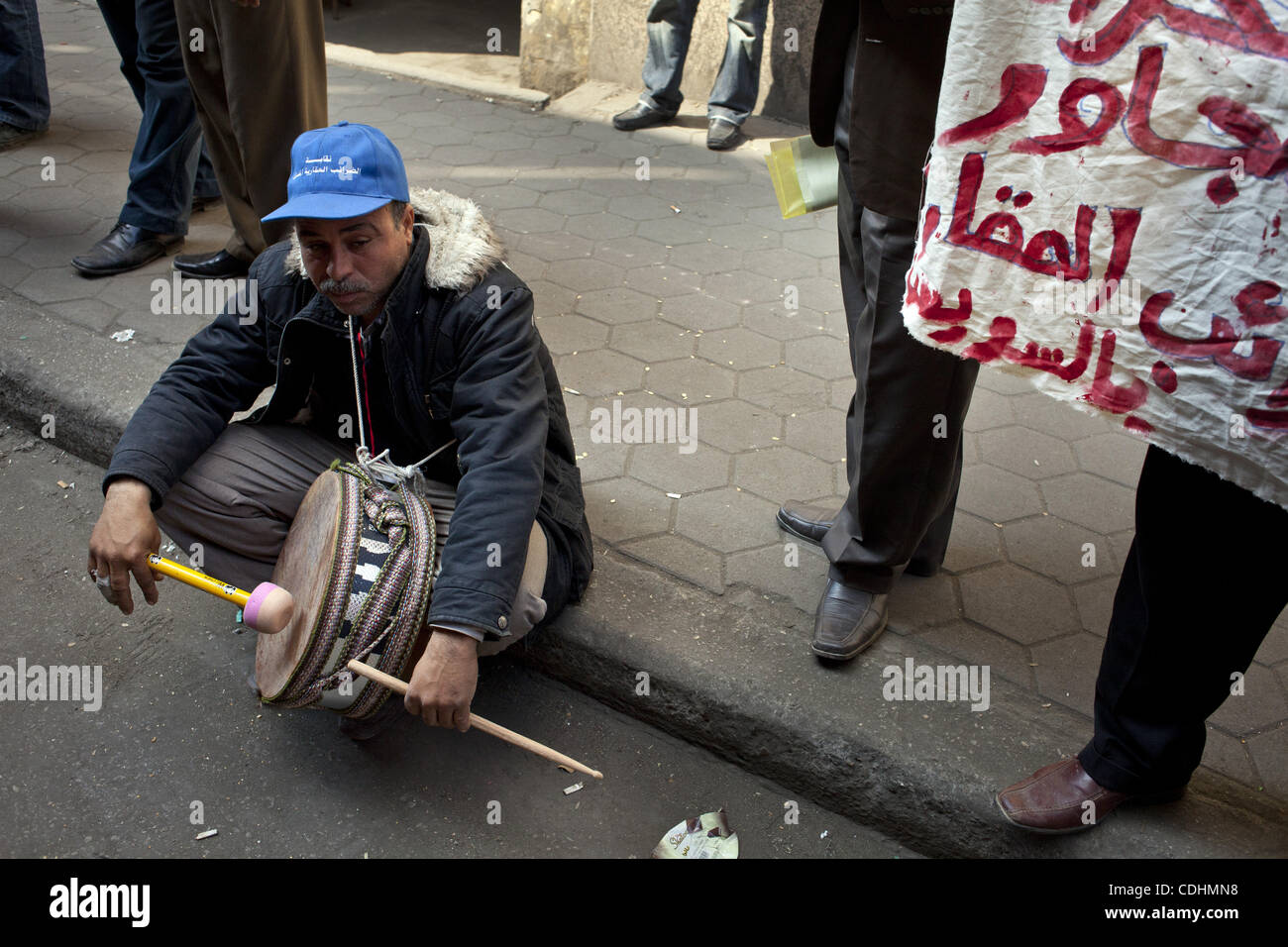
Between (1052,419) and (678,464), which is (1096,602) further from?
(678,464)

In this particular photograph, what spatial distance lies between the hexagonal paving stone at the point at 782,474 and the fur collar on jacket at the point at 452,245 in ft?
3.35

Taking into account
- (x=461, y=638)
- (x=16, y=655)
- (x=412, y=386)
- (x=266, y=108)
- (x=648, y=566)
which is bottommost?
(x=16, y=655)

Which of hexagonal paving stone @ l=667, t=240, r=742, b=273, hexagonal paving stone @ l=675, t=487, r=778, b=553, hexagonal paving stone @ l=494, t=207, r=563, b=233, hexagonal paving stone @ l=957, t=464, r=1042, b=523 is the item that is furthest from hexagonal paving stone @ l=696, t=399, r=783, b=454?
hexagonal paving stone @ l=494, t=207, r=563, b=233

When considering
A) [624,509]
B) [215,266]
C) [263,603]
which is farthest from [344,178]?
[215,266]

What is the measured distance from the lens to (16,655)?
2564mm

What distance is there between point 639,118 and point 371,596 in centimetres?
418

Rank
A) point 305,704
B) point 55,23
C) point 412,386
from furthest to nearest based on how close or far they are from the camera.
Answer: point 55,23 < point 412,386 < point 305,704

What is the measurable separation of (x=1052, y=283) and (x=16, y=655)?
2.46 metres

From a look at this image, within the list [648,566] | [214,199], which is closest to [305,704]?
[648,566]

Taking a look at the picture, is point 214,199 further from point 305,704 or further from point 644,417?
point 305,704

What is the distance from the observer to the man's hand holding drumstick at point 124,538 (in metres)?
2.13

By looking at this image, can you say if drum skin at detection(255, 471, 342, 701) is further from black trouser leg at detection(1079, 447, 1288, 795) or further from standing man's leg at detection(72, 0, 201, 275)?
standing man's leg at detection(72, 0, 201, 275)

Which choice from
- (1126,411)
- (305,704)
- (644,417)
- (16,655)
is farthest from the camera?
(644,417)

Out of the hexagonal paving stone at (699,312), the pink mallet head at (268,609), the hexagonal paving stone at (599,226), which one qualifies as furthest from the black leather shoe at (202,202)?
the pink mallet head at (268,609)
